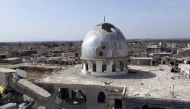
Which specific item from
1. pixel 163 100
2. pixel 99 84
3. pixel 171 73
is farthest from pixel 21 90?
pixel 171 73

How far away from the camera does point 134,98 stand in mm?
22188

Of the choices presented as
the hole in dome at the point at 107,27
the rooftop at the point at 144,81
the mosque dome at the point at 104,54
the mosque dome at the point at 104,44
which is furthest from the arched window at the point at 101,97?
the hole in dome at the point at 107,27

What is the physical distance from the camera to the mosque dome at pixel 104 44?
30.4 meters

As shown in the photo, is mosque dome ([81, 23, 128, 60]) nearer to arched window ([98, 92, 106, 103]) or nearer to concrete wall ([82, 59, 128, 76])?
concrete wall ([82, 59, 128, 76])

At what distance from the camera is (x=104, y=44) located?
3050cm

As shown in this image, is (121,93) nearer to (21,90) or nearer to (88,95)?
(88,95)

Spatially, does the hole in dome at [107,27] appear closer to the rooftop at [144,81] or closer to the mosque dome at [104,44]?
the mosque dome at [104,44]

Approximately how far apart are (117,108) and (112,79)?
411 cm

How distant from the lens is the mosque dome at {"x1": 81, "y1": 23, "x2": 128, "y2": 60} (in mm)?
30375

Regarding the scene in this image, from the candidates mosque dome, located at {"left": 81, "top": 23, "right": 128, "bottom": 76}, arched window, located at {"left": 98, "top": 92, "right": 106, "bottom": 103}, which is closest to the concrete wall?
mosque dome, located at {"left": 81, "top": 23, "right": 128, "bottom": 76}

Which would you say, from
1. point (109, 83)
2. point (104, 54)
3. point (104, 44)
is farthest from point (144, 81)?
point (104, 44)

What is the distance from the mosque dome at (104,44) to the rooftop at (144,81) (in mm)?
2445

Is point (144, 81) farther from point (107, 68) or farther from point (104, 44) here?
point (104, 44)

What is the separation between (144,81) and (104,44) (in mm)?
6177
